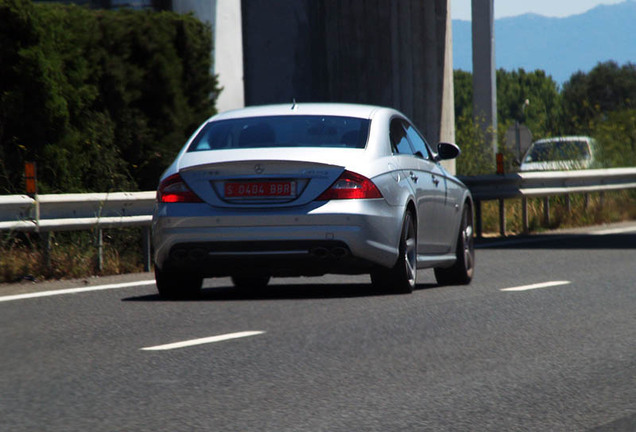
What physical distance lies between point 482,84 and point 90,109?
16.6 m

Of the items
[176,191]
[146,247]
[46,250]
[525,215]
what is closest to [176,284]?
[176,191]

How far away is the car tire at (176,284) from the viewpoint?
1091cm

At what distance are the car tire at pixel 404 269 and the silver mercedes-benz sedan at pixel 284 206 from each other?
0.01 m

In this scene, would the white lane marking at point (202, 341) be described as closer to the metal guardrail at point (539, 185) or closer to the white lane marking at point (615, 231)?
the metal guardrail at point (539, 185)

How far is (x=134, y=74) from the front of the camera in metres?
16.3

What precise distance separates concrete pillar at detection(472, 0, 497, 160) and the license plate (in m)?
20.3

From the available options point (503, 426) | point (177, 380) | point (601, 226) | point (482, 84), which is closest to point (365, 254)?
point (177, 380)

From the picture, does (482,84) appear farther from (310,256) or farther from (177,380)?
(177,380)

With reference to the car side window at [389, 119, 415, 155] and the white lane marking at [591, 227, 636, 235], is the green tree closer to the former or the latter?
the white lane marking at [591, 227, 636, 235]

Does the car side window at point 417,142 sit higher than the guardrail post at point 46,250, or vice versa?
the car side window at point 417,142

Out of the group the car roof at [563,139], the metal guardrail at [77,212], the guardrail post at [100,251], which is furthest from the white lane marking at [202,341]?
the car roof at [563,139]

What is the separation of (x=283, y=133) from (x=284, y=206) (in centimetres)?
91

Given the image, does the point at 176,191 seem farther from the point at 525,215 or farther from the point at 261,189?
the point at 525,215

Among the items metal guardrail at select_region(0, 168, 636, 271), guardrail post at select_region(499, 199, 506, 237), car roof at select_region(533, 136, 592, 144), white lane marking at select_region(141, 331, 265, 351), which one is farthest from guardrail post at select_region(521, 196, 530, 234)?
white lane marking at select_region(141, 331, 265, 351)
